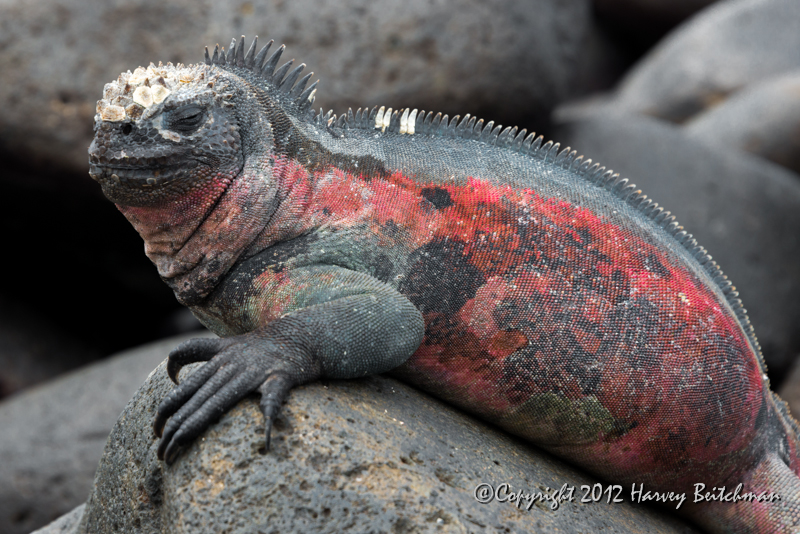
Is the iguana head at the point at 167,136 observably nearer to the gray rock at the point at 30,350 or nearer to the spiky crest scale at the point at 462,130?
the spiky crest scale at the point at 462,130

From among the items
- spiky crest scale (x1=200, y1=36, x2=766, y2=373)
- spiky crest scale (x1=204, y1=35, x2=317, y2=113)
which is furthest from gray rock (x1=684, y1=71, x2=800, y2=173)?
spiky crest scale (x1=204, y1=35, x2=317, y2=113)

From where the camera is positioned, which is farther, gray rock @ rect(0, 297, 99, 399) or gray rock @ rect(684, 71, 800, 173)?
gray rock @ rect(684, 71, 800, 173)

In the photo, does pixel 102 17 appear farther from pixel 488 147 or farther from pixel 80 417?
pixel 488 147

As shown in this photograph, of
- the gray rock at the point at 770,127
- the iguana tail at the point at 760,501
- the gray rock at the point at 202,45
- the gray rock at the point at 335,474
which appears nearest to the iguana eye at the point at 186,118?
the gray rock at the point at 335,474

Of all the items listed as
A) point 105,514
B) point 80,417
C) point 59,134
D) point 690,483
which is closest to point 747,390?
point 690,483

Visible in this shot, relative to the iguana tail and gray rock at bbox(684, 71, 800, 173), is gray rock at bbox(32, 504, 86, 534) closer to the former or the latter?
the iguana tail

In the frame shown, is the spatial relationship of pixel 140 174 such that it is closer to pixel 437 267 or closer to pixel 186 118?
pixel 186 118

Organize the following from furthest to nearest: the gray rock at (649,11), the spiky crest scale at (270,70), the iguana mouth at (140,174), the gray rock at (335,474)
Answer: the gray rock at (649,11), the spiky crest scale at (270,70), the iguana mouth at (140,174), the gray rock at (335,474)

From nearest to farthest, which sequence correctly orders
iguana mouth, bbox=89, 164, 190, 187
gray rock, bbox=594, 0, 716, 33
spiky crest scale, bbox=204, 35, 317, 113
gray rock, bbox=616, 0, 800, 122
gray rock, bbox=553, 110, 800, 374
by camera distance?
iguana mouth, bbox=89, 164, 190, 187 → spiky crest scale, bbox=204, 35, 317, 113 → gray rock, bbox=553, 110, 800, 374 → gray rock, bbox=616, 0, 800, 122 → gray rock, bbox=594, 0, 716, 33
